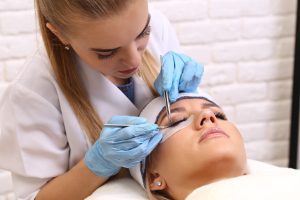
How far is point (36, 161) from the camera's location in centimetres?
125

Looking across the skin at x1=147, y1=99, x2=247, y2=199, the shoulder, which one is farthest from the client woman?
the shoulder

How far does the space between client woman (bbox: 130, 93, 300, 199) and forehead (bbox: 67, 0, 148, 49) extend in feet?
0.81

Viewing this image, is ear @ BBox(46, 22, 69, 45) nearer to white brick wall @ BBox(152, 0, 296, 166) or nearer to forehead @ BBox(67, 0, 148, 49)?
forehead @ BBox(67, 0, 148, 49)

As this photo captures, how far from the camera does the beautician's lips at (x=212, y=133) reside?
1.15 metres

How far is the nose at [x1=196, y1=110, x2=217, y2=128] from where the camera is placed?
1165mm

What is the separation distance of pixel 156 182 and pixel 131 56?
12.0 inches

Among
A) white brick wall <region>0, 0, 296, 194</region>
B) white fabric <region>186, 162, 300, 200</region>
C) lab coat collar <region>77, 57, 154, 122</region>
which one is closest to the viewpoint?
white fabric <region>186, 162, 300, 200</region>

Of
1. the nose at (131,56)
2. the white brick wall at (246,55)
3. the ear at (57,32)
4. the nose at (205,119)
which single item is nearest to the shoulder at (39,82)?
the ear at (57,32)

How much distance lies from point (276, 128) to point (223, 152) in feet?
3.61

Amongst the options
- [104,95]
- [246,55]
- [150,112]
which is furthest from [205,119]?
[246,55]

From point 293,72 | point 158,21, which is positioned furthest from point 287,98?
point 158,21

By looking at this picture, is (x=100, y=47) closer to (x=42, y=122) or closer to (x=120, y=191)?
(x=42, y=122)

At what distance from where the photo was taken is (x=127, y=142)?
1.08 metres

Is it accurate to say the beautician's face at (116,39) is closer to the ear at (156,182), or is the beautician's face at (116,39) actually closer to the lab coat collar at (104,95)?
the lab coat collar at (104,95)
